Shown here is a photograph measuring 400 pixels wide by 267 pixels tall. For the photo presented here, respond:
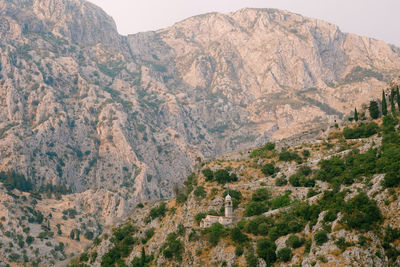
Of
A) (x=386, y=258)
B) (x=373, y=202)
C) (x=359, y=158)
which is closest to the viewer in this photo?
(x=386, y=258)

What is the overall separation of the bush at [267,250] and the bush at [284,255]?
214 cm

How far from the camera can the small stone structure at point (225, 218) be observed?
115 meters

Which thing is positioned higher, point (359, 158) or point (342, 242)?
point (359, 158)

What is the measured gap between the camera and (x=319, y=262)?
3324 inches

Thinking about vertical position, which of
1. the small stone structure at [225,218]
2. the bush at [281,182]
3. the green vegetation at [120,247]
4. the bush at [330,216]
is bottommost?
the green vegetation at [120,247]

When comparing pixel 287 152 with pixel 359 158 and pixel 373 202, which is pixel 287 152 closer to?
pixel 359 158

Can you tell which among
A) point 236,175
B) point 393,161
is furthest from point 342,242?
point 236,175

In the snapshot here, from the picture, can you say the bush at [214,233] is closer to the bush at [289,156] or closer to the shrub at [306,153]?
the bush at [289,156]

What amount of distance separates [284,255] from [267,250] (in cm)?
476

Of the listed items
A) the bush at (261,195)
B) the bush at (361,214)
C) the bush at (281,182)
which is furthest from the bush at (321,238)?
the bush at (281,182)

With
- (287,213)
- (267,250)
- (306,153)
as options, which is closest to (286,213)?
(287,213)

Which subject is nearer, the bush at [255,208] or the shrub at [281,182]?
the bush at [255,208]

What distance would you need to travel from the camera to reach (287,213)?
10600 centimetres

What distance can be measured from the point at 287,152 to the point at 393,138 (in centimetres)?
2894
